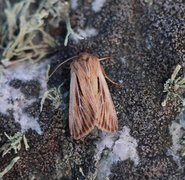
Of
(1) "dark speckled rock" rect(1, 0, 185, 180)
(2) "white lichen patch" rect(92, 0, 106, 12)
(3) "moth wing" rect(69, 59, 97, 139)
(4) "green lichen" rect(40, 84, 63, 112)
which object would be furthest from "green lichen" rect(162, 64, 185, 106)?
(2) "white lichen patch" rect(92, 0, 106, 12)

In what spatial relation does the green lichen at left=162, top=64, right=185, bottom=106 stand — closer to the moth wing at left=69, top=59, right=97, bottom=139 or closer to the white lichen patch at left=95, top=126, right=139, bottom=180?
the white lichen patch at left=95, top=126, right=139, bottom=180

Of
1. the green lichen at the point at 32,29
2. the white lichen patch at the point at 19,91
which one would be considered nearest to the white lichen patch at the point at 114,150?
the white lichen patch at the point at 19,91

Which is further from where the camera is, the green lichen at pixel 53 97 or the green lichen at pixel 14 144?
the green lichen at pixel 53 97

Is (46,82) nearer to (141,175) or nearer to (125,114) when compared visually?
(125,114)

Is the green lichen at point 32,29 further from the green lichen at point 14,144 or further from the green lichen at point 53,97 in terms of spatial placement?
the green lichen at point 14,144

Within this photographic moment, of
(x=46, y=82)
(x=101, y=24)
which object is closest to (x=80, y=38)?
(x=101, y=24)
